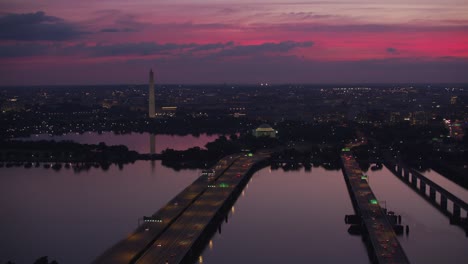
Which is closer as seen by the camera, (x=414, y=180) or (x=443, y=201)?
(x=443, y=201)

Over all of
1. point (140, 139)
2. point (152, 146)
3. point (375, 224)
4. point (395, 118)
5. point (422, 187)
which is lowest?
point (140, 139)

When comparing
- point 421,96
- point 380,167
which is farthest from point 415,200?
point 421,96

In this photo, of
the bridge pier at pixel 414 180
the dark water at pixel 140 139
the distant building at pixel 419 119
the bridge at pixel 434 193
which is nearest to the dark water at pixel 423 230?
the bridge at pixel 434 193

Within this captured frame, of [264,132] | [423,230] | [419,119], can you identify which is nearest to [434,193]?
[423,230]

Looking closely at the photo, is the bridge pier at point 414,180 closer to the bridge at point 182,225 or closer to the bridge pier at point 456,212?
the bridge pier at point 456,212

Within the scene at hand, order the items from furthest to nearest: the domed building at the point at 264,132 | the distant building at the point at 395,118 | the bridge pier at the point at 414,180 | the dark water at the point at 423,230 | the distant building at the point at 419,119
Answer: the distant building at the point at 395,118, the distant building at the point at 419,119, the domed building at the point at 264,132, the bridge pier at the point at 414,180, the dark water at the point at 423,230

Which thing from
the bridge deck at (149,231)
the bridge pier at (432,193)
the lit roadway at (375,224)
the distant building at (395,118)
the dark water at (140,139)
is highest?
the bridge deck at (149,231)

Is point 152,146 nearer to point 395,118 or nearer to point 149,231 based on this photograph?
point 149,231
